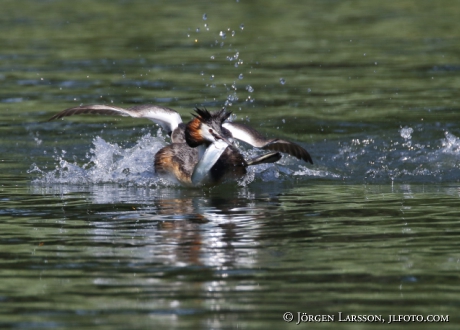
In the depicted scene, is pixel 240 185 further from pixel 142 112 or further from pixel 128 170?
pixel 128 170

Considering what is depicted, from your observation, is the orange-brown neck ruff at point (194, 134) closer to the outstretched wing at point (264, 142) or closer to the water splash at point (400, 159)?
the outstretched wing at point (264, 142)

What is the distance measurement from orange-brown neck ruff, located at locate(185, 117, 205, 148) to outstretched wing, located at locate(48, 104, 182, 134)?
48.4 inches

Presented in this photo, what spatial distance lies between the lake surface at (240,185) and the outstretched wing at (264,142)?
515mm

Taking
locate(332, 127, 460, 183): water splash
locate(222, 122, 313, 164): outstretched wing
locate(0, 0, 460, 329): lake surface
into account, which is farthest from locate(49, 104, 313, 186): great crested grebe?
locate(332, 127, 460, 183): water splash

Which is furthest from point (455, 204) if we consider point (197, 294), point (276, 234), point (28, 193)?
point (28, 193)

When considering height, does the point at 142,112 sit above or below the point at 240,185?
above

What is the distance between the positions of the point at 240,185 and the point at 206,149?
0.89 meters

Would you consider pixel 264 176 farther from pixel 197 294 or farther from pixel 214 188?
pixel 197 294

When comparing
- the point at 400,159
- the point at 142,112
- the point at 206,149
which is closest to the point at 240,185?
the point at 206,149

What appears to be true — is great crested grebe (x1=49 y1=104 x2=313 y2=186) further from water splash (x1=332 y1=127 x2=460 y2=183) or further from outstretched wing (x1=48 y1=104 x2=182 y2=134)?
water splash (x1=332 y1=127 x2=460 y2=183)

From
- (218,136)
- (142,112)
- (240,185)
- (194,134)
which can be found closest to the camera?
(218,136)

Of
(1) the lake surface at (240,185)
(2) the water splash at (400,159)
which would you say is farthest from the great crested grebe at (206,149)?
(2) the water splash at (400,159)

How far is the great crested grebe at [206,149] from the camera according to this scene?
1095 cm

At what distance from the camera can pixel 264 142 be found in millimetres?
11219
